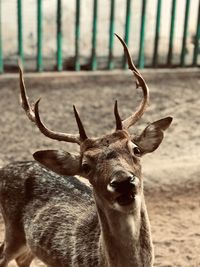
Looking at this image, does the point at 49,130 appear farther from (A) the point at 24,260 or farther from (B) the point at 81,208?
(A) the point at 24,260

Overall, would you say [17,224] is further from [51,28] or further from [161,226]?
[51,28]

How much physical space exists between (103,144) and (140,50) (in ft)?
18.2

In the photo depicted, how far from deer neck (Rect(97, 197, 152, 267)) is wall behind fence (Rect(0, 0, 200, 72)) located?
5.41 m

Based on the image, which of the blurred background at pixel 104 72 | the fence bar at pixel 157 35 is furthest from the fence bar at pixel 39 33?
the fence bar at pixel 157 35

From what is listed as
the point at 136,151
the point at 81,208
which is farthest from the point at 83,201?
the point at 136,151

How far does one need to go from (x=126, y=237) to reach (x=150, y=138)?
2.46 feet

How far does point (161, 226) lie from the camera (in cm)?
630

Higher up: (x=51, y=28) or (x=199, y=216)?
(x=51, y=28)

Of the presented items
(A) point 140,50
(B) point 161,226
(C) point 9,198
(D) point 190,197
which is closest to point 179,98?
(A) point 140,50

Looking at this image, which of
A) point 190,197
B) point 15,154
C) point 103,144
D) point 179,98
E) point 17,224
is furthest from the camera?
point 179,98

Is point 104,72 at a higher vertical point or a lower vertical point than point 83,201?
lower

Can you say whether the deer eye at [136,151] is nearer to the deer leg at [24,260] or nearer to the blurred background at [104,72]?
the deer leg at [24,260]

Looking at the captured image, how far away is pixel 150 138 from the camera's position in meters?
4.45

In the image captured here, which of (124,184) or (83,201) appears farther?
(83,201)
